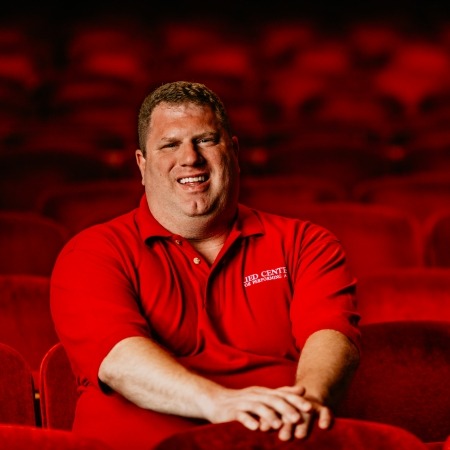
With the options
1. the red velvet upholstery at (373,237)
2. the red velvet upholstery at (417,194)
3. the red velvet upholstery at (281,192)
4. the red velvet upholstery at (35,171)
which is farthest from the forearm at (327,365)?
the red velvet upholstery at (35,171)

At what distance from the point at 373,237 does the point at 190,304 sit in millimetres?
628

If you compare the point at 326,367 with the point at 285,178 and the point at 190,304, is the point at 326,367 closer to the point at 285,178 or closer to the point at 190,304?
the point at 190,304

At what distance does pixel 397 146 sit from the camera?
8.53ft

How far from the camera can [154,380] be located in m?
0.84

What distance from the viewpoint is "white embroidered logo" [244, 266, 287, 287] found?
3.15 ft

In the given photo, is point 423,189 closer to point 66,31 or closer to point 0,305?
point 0,305

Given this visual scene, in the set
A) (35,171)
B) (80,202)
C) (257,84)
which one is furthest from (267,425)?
(257,84)

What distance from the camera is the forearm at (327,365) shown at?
829mm

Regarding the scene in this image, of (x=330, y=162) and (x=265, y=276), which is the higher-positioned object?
(x=330, y=162)

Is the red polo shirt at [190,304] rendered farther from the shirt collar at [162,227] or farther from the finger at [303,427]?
the finger at [303,427]

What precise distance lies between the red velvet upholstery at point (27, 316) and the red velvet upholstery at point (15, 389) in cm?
22

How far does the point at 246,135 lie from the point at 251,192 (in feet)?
2.57

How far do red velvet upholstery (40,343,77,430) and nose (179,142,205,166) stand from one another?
9.2 inches

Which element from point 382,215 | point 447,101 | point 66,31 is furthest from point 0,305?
point 66,31
